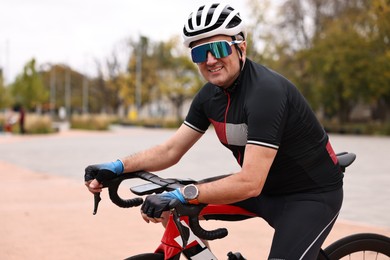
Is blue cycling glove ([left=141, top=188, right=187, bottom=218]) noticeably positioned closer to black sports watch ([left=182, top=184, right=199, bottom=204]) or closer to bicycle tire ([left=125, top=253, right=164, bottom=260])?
black sports watch ([left=182, top=184, right=199, bottom=204])

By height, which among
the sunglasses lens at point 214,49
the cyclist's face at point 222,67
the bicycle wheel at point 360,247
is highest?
the sunglasses lens at point 214,49

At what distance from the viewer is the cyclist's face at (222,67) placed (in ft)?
8.41

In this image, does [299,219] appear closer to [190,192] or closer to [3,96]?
[190,192]

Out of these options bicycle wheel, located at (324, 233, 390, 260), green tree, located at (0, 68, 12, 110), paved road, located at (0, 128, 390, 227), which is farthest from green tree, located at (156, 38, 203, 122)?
bicycle wheel, located at (324, 233, 390, 260)

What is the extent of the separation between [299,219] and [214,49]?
850mm

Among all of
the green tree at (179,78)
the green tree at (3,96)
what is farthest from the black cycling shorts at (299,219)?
the green tree at (3,96)

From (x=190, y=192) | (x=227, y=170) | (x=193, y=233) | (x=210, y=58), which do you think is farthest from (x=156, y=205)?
(x=227, y=170)

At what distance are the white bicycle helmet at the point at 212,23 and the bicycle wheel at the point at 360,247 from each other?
123 centimetres

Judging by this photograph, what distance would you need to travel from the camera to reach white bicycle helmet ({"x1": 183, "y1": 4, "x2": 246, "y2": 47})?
8.23 ft

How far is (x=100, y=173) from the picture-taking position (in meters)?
2.68

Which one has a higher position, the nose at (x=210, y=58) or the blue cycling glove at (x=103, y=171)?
the nose at (x=210, y=58)

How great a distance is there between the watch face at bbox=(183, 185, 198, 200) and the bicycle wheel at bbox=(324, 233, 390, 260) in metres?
1.00

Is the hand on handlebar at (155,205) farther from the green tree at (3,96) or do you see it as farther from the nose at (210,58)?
the green tree at (3,96)

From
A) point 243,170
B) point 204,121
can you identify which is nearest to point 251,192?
point 243,170
